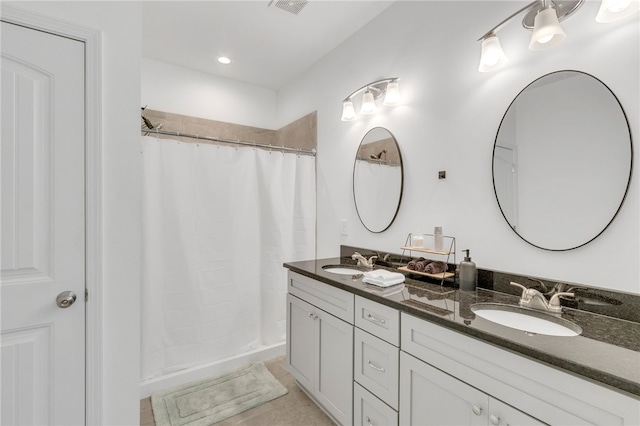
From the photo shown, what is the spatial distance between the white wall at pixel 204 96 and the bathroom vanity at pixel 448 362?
6.94ft

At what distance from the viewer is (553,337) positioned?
0.88m

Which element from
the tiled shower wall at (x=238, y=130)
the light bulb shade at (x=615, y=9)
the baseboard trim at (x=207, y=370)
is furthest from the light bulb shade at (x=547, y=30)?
the baseboard trim at (x=207, y=370)

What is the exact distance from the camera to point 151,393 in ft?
6.52

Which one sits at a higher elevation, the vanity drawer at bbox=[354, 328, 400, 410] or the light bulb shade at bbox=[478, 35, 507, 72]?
the light bulb shade at bbox=[478, 35, 507, 72]

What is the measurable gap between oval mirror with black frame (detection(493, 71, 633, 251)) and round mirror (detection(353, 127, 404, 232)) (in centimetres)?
66

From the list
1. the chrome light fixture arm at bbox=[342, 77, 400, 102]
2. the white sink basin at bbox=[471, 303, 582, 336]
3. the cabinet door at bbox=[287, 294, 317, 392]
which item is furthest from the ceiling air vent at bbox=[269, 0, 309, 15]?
the white sink basin at bbox=[471, 303, 582, 336]

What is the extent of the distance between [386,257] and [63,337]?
1722mm

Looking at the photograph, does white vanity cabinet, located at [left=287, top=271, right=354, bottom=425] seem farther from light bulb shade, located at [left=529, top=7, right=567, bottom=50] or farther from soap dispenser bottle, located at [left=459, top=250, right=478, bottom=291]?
light bulb shade, located at [left=529, top=7, right=567, bottom=50]

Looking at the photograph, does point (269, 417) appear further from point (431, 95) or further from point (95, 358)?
point (431, 95)

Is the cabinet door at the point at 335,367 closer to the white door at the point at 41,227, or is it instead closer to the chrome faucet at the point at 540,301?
the chrome faucet at the point at 540,301

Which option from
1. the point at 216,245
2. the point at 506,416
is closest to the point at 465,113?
the point at 506,416

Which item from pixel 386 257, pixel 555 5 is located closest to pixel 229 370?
pixel 386 257

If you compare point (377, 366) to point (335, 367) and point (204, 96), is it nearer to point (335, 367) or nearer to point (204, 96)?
point (335, 367)

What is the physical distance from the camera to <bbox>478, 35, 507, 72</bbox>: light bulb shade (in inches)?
52.7
